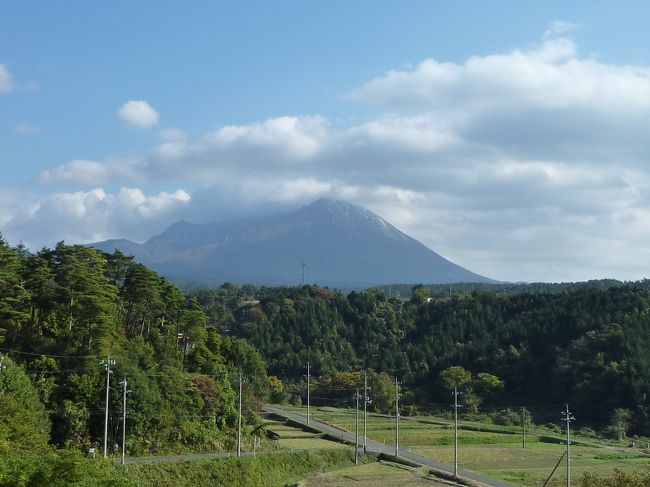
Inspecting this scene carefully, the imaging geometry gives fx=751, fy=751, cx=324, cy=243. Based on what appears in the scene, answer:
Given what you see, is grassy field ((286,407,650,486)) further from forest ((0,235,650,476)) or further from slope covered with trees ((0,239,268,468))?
slope covered with trees ((0,239,268,468))

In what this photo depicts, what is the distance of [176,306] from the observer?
190 feet

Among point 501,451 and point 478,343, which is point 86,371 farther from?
point 478,343

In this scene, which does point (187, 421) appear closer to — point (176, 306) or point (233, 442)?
point (233, 442)

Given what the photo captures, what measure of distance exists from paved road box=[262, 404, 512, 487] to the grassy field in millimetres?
1132

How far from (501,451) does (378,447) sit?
9.24 metres

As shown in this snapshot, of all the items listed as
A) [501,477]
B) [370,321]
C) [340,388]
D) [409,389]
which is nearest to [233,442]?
[501,477]

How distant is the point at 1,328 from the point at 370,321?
73770mm

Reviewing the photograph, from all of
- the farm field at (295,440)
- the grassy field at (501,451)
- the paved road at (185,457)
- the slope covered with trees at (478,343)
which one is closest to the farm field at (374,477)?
the grassy field at (501,451)

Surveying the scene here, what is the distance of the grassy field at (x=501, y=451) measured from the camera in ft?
155

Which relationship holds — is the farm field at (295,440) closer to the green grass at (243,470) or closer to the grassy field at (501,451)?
the green grass at (243,470)

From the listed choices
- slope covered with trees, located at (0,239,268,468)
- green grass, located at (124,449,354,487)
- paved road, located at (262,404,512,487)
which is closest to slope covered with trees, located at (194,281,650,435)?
paved road, located at (262,404,512,487)

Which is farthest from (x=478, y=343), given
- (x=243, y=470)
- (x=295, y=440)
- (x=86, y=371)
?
(x=86, y=371)

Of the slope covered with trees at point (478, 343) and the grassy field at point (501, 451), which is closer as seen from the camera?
the grassy field at point (501, 451)

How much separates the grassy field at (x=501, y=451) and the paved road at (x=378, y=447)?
3.71ft
